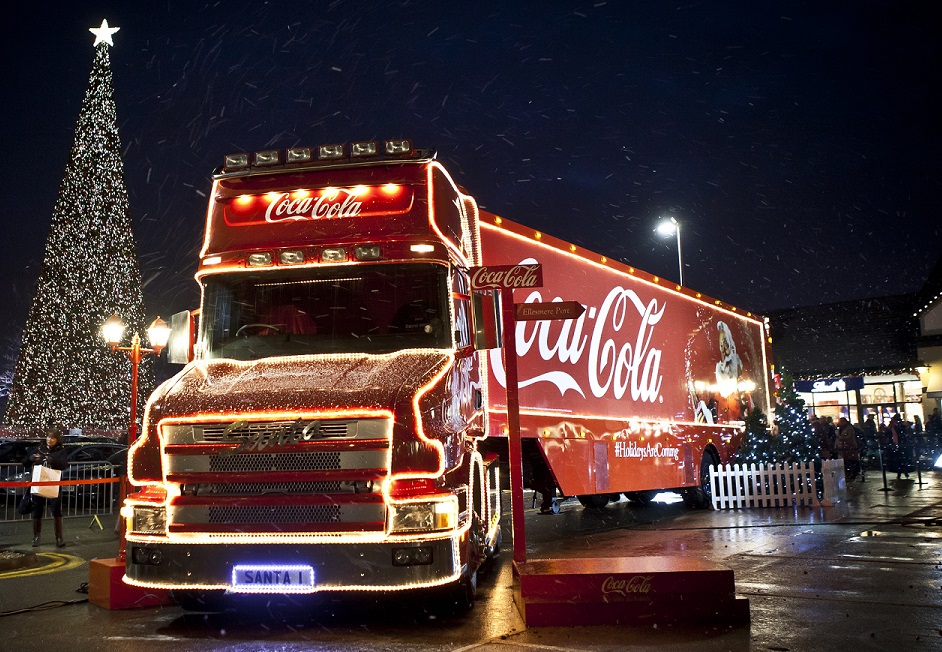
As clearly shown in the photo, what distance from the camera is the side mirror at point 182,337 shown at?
791cm

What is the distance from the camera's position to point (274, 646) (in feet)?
20.1

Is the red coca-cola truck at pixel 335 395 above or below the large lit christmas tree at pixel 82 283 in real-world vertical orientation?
below

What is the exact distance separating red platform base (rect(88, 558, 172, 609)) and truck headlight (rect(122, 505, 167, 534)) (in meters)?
1.46

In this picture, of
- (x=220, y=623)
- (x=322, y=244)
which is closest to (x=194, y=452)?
(x=220, y=623)

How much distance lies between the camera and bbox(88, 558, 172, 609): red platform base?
7.72 metres

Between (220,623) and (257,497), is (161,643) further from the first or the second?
(257,497)

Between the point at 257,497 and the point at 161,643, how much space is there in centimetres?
129

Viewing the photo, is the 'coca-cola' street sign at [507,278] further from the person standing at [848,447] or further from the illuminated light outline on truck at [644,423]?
the person standing at [848,447]

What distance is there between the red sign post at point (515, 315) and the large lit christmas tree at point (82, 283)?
2444 centimetres

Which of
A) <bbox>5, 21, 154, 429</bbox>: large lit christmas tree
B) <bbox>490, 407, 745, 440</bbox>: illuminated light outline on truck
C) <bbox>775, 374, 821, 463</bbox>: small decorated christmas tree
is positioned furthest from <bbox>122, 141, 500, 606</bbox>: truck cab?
<bbox>5, 21, 154, 429</bbox>: large lit christmas tree

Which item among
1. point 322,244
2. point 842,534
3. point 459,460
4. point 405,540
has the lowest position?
point 842,534

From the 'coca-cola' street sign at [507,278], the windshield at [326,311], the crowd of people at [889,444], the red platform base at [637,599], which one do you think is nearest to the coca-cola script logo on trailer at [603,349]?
the 'coca-cola' street sign at [507,278]

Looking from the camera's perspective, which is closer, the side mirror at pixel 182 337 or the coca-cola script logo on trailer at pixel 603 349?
the side mirror at pixel 182 337

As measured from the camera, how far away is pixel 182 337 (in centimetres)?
801
